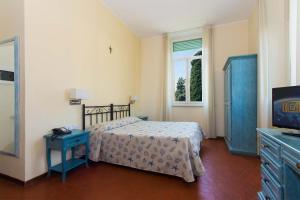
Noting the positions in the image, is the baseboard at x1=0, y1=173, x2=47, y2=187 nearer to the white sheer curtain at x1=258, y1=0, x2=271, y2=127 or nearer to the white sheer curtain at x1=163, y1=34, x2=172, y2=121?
the white sheer curtain at x1=163, y1=34, x2=172, y2=121

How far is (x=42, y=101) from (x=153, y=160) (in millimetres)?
1736

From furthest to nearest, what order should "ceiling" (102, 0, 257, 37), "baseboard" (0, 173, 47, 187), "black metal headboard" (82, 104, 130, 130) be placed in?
"ceiling" (102, 0, 257, 37) → "black metal headboard" (82, 104, 130, 130) → "baseboard" (0, 173, 47, 187)

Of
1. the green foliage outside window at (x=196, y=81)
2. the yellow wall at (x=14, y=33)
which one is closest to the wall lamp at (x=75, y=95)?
the yellow wall at (x=14, y=33)

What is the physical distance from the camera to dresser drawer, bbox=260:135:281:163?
128 centimetres

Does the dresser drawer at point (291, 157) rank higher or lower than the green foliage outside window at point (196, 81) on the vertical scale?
lower

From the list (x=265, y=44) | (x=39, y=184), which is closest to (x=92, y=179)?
(x=39, y=184)

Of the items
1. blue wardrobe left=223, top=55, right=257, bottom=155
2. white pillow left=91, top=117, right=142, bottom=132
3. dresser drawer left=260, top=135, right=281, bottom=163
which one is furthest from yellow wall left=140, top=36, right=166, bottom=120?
dresser drawer left=260, top=135, right=281, bottom=163

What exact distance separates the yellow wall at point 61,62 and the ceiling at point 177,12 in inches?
17.2

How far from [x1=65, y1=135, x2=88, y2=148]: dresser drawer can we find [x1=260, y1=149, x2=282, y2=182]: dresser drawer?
2.28 m

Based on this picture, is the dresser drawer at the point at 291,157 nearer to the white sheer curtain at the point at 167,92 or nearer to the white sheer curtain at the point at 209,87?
the white sheer curtain at the point at 209,87

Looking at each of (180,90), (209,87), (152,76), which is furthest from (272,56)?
(152,76)

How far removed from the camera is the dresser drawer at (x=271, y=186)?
49.5 inches

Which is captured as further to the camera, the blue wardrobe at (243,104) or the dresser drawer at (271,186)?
the blue wardrobe at (243,104)

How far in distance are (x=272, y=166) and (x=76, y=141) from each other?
7.60ft
